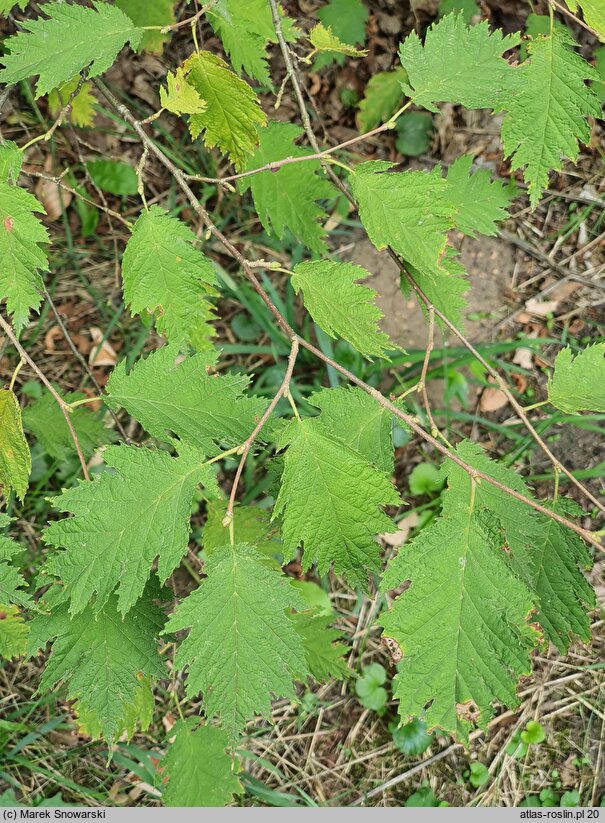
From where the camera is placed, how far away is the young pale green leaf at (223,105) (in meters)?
1.20

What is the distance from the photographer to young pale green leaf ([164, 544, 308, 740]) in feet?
3.18

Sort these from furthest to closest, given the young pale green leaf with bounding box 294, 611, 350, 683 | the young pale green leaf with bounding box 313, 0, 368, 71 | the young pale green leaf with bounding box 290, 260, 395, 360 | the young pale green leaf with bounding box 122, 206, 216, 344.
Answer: the young pale green leaf with bounding box 313, 0, 368, 71, the young pale green leaf with bounding box 294, 611, 350, 683, the young pale green leaf with bounding box 122, 206, 216, 344, the young pale green leaf with bounding box 290, 260, 395, 360

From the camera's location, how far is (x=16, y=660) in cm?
219

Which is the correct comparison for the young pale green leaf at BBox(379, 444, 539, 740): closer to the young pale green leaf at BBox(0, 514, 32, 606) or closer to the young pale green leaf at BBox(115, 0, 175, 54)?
the young pale green leaf at BBox(0, 514, 32, 606)

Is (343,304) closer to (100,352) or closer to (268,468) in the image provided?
(268,468)

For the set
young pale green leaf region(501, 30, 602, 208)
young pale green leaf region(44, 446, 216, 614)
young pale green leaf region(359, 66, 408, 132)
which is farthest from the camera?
young pale green leaf region(359, 66, 408, 132)

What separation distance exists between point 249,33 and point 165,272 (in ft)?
2.24

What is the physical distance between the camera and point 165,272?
1.18 meters

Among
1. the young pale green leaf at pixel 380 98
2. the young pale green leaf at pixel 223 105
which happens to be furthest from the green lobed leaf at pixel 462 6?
the young pale green leaf at pixel 223 105

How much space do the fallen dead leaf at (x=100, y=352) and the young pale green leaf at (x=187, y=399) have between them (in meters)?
1.28

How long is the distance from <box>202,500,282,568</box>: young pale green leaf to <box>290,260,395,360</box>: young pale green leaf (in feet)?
1.68

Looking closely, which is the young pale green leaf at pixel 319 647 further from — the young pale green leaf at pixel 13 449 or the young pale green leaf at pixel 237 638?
the young pale green leaf at pixel 13 449

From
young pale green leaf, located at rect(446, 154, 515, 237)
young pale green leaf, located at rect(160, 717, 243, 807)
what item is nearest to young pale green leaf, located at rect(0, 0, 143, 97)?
young pale green leaf, located at rect(446, 154, 515, 237)

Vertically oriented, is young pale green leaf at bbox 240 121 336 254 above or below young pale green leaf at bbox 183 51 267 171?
below
